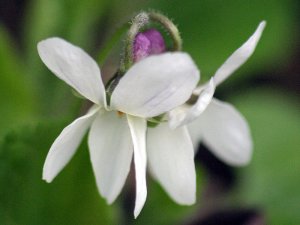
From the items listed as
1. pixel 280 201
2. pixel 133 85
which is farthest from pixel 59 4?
pixel 133 85

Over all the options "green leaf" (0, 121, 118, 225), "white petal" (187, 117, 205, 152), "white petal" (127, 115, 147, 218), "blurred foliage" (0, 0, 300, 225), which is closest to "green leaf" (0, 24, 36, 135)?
"blurred foliage" (0, 0, 300, 225)

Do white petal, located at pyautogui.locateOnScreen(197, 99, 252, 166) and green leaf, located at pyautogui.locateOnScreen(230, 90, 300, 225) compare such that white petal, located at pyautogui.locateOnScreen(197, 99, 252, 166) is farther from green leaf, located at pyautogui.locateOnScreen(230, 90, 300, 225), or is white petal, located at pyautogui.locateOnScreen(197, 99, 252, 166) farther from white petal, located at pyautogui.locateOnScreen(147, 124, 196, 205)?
green leaf, located at pyautogui.locateOnScreen(230, 90, 300, 225)

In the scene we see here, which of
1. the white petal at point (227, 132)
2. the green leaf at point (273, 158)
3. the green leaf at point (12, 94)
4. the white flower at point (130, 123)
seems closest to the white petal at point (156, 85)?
the white flower at point (130, 123)

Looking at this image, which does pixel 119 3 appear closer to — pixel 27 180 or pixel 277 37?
pixel 277 37

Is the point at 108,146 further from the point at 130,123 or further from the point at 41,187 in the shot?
the point at 41,187

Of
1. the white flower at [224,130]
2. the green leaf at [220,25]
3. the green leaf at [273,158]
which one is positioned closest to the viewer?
the white flower at [224,130]

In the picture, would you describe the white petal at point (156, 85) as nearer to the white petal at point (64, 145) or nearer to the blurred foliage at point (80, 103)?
the white petal at point (64, 145)

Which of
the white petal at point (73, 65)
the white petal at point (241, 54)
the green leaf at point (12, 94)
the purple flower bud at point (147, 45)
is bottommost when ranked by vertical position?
the green leaf at point (12, 94)

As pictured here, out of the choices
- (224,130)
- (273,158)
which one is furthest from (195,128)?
(273,158)
